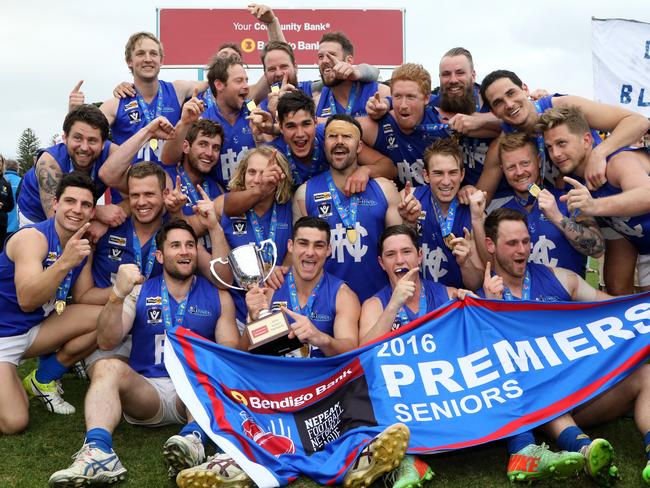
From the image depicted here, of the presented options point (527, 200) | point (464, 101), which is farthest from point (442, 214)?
point (464, 101)

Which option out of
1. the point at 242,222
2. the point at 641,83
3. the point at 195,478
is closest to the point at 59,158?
the point at 242,222

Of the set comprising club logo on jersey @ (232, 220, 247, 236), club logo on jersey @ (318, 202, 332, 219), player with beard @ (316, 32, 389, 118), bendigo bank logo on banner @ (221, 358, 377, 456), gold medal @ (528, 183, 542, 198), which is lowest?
bendigo bank logo on banner @ (221, 358, 377, 456)

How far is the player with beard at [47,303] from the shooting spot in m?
4.85

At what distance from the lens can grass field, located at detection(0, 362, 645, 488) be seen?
385 centimetres

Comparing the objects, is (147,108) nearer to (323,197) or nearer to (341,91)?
(341,91)

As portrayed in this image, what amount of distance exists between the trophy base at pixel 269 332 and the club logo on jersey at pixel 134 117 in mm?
3375

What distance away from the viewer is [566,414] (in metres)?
3.97

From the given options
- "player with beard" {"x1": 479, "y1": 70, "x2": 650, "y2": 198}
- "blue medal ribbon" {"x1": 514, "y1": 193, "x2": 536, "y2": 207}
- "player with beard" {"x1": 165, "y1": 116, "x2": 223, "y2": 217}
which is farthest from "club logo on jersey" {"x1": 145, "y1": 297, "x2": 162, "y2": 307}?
"blue medal ribbon" {"x1": 514, "y1": 193, "x2": 536, "y2": 207}

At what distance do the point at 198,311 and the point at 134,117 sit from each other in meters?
2.83

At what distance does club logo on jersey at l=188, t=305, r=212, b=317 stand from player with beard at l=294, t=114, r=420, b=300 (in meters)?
1.10

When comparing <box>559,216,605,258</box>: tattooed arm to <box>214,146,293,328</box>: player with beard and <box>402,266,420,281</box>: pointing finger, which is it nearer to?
<box>402,266,420,281</box>: pointing finger

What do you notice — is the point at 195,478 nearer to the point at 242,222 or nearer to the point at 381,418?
the point at 381,418

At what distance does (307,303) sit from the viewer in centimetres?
482

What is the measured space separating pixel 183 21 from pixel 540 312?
43.9 ft
